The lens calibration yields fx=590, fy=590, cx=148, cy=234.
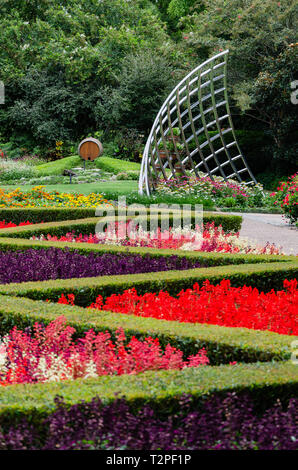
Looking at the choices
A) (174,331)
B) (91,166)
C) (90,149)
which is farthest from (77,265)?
(91,166)

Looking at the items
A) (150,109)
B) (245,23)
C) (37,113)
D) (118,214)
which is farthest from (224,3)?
(118,214)

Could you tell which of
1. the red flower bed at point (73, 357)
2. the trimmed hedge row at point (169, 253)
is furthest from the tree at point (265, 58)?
the red flower bed at point (73, 357)

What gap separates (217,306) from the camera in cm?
424

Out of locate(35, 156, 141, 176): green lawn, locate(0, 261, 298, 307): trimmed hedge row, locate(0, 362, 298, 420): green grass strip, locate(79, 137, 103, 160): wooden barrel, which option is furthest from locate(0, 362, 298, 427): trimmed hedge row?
locate(79, 137, 103, 160): wooden barrel

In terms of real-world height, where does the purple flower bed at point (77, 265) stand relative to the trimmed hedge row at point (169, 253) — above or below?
below

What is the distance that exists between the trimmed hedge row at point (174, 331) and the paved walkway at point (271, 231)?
5.33 metres

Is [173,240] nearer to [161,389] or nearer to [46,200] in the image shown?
[161,389]

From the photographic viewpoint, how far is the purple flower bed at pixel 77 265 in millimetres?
5598

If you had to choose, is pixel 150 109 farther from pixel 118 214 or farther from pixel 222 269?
pixel 222 269

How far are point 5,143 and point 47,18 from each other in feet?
22.9

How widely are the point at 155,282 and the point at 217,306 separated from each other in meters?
0.70

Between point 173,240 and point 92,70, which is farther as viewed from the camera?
point 92,70

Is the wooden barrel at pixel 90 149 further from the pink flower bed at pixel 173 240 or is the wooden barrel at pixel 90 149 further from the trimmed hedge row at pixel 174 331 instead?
the trimmed hedge row at pixel 174 331

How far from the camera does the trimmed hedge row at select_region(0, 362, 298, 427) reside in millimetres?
2309
